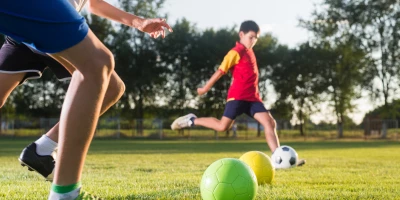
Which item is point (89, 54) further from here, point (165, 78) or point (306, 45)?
point (306, 45)

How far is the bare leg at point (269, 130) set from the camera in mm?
7824

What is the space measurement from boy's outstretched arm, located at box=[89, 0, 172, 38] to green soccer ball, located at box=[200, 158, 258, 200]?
1183 mm

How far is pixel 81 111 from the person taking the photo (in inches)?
101

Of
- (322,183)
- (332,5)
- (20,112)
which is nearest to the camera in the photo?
(322,183)

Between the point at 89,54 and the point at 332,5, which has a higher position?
the point at 332,5

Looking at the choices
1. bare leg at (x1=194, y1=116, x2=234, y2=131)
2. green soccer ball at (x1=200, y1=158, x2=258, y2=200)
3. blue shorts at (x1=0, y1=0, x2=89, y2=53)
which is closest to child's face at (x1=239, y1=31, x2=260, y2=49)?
bare leg at (x1=194, y1=116, x2=234, y2=131)

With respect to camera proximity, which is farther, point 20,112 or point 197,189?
point 20,112

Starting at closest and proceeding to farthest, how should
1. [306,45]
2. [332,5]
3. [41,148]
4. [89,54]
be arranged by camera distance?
[89,54], [41,148], [332,5], [306,45]

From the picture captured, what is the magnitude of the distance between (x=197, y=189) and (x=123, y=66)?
38057 millimetres

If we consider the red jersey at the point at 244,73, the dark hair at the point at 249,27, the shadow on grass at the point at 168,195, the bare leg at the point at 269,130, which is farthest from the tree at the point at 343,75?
the shadow on grass at the point at 168,195

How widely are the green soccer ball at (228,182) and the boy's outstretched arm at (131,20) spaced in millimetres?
1183

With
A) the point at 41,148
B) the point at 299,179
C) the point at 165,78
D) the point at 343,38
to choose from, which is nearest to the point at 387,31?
the point at 343,38

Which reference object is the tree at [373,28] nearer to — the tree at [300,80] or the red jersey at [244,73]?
the tree at [300,80]

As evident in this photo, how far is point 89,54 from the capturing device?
8.23 feet
